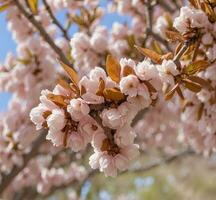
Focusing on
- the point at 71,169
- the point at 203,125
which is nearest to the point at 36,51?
the point at 203,125

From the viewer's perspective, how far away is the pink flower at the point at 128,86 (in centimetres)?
136

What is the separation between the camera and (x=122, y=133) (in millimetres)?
1389

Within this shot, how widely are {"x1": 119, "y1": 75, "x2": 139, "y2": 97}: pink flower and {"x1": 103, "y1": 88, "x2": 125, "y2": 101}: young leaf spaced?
0.8 inches

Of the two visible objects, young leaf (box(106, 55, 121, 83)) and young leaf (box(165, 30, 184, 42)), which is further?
young leaf (box(165, 30, 184, 42))

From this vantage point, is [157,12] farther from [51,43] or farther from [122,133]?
[122,133]

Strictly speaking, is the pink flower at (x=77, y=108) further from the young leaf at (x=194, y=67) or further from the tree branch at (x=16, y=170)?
the tree branch at (x=16, y=170)

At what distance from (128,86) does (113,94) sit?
0.16 feet

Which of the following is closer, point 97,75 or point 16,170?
point 97,75

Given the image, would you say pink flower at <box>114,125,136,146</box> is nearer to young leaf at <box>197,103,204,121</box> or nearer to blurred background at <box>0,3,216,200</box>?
young leaf at <box>197,103,204,121</box>

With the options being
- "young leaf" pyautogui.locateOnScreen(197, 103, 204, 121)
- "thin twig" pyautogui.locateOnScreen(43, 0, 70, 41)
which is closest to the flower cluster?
"young leaf" pyautogui.locateOnScreen(197, 103, 204, 121)

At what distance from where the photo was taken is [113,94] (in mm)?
1378

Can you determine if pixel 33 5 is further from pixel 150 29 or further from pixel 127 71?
pixel 127 71

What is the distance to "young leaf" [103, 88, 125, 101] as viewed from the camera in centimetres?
137

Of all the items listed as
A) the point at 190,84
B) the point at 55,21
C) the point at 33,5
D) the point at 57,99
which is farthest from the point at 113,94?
the point at 55,21
